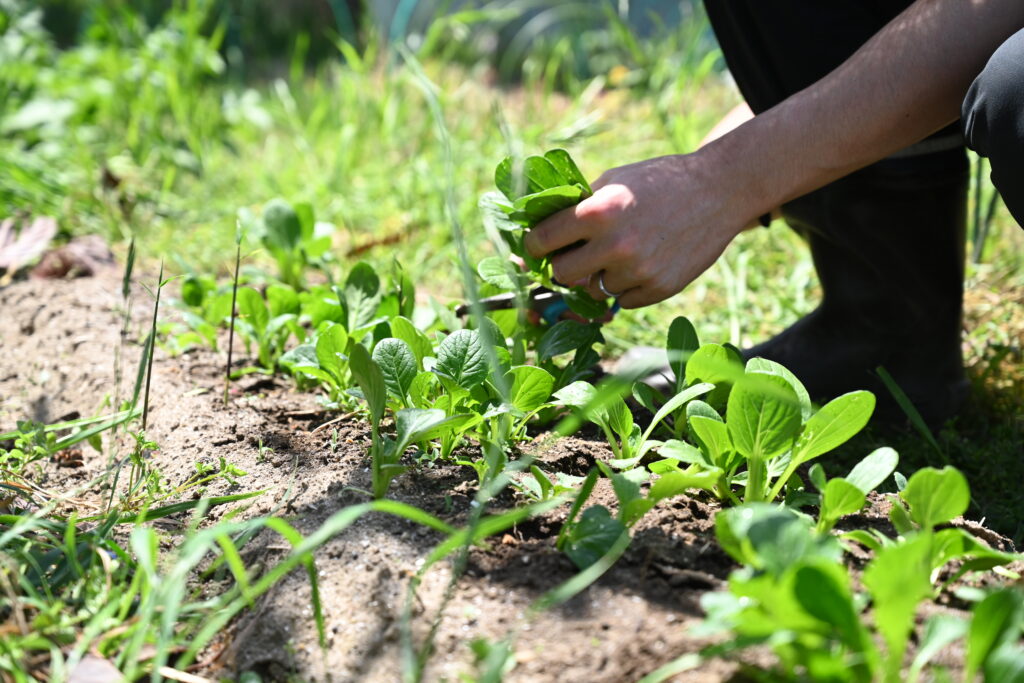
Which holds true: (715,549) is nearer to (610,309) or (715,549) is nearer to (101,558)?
(610,309)

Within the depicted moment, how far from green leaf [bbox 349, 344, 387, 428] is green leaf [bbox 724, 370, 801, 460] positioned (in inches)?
16.6

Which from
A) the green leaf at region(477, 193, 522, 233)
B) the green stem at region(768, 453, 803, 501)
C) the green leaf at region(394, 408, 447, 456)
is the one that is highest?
the green leaf at region(477, 193, 522, 233)

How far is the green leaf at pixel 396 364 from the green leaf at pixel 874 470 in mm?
571

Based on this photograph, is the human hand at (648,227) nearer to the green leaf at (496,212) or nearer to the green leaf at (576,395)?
the green leaf at (496,212)

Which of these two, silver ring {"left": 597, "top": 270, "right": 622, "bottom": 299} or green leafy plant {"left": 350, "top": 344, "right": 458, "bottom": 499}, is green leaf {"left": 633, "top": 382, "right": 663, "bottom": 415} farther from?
green leafy plant {"left": 350, "top": 344, "right": 458, "bottom": 499}

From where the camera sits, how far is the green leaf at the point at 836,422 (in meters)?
1.06

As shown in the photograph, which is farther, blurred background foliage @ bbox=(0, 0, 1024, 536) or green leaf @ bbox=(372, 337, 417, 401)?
blurred background foliage @ bbox=(0, 0, 1024, 536)

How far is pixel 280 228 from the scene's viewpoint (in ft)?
6.14

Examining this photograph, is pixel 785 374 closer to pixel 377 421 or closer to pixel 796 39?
pixel 377 421

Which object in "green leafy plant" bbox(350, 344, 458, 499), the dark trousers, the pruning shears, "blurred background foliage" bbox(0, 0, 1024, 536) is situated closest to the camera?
"green leafy plant" bbox(350, 344, 458, 499)

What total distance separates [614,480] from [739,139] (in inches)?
22.4

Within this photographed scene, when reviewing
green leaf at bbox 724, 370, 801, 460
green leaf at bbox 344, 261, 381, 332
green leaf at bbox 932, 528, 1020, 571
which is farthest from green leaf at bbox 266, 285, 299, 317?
green leaf at bbox 932, 528, 1020, 571

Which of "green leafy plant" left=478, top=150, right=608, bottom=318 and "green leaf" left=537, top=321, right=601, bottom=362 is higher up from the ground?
"green leafy plant" left=478, top=150, right=608, bottom=318

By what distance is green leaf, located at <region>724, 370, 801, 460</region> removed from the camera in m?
1.02
